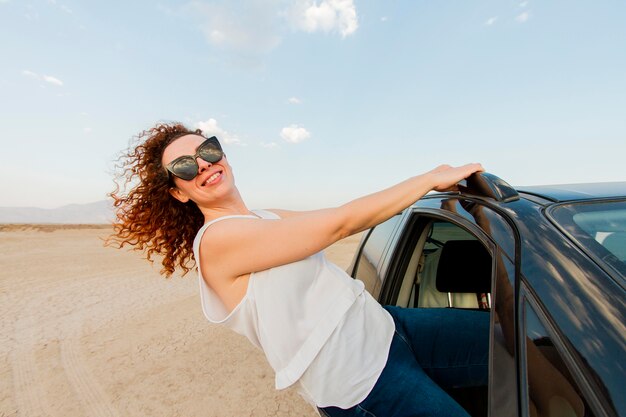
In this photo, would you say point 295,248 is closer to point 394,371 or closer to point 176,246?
point 394,371

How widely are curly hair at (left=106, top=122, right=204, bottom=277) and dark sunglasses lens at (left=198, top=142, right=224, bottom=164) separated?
21 cm

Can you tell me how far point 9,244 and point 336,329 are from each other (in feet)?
52.7

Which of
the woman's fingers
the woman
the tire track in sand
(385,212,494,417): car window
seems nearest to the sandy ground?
the tire track in sand

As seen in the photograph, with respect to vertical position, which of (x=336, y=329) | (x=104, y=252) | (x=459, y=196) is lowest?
(x=104, y=252)

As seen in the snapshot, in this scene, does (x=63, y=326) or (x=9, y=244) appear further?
(x=9, y=244)

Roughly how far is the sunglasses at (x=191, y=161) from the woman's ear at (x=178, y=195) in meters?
0.13

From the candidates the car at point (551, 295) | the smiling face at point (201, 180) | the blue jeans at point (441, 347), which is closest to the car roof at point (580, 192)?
the car at point (551, 295)

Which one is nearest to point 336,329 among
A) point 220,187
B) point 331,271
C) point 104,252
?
point 331,271

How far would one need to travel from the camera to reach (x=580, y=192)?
1.52 meters

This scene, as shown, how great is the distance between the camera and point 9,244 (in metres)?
13.2

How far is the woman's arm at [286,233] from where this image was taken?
1.31 meters

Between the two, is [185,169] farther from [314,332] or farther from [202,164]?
[314,332]

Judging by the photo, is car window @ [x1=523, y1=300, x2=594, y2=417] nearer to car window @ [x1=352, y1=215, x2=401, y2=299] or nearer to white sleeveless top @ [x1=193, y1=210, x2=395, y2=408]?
white sleeveless top @ [x1=193, y1=210, x2=395, y2=408]

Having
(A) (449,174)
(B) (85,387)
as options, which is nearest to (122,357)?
(B) (85,387)
